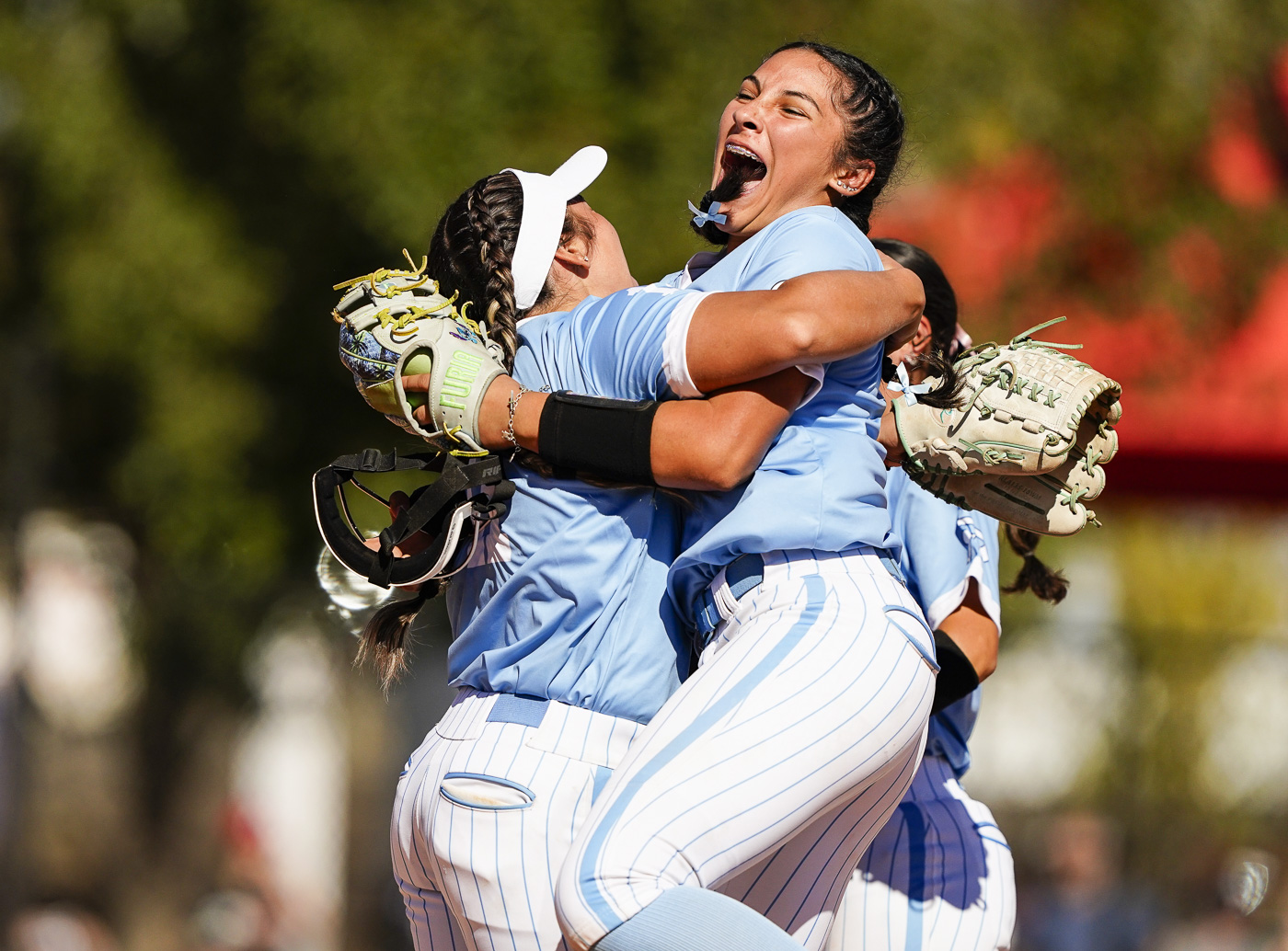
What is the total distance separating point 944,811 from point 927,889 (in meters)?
0.16

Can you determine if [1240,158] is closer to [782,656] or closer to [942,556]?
[942,556]

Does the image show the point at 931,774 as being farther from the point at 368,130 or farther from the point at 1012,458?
the point at 368,130

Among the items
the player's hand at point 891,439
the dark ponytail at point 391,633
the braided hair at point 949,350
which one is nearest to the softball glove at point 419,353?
the dark ponytail at point 391,633

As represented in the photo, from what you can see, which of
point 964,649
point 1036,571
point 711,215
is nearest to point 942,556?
point 964,649

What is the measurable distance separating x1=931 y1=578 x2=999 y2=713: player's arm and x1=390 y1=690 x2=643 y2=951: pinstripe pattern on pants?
661 mm

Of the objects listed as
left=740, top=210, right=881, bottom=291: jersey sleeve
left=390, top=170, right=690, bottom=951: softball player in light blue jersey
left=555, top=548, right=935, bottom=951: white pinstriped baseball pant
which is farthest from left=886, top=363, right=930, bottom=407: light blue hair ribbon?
left=390, top=170, right=690, bottom=951: softball player in light blue jersey

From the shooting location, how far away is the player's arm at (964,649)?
2568 millimetres

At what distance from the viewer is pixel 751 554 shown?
2.16m

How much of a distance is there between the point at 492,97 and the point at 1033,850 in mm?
4294

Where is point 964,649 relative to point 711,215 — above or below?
below

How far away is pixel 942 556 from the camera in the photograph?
9.09ft

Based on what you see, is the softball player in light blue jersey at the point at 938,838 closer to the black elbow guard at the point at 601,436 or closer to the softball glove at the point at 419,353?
the black elbow guard at the point at 601,436

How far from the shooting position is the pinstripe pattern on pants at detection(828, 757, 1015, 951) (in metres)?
2.64

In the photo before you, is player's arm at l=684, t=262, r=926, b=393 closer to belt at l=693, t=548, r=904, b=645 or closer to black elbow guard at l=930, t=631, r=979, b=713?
belt at l=693, t=548, r=904, b=645
